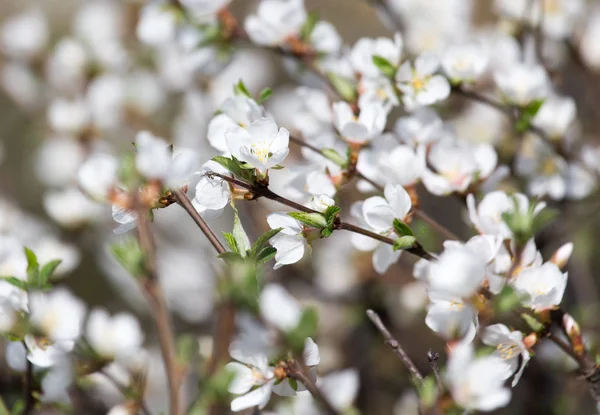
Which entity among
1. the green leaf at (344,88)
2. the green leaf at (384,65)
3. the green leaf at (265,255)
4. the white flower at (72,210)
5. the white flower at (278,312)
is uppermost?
the green leaf at (384,65)

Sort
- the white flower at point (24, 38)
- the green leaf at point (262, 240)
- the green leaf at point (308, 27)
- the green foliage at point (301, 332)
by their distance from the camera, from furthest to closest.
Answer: the white flower at point (24, 38) → the green leaf at point (308, 27) → the green leaf at point (262, 240) → the green foliage at point (301, 332)

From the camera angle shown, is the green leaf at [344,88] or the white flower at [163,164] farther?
the green leaf at [344,88]

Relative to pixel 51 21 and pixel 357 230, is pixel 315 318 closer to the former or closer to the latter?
pixel 357 230

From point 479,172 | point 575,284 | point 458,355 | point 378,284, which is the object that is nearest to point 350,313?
point 378,284

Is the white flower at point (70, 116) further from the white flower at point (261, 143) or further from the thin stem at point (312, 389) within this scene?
the thin stem at point (312, 389)

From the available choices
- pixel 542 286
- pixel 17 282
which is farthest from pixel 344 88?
pixel 17 282

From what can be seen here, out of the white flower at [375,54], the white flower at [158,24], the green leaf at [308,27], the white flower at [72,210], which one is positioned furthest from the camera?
the white flower at [72,210]

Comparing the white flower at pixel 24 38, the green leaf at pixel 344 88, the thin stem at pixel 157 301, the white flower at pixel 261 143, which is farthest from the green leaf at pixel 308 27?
the white flower at pixel 24 38
